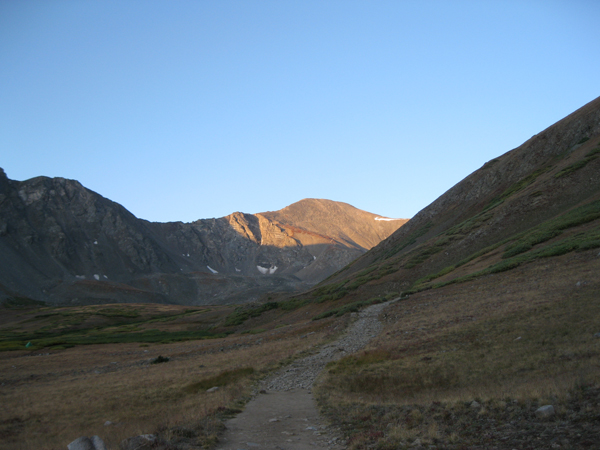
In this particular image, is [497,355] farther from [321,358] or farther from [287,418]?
[321,358]

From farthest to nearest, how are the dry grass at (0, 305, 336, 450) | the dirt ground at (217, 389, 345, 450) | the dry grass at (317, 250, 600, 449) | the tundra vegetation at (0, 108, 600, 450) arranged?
the dry grass at (0, 305, 336, 450) → the dry grass at (317, 250, 600, 449) → the dirt ground at (217, 389, 345, 450) → the tundra vegetation at (0, 108, 600, 450)

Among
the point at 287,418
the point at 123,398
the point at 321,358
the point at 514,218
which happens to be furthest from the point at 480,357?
the point at 514,218

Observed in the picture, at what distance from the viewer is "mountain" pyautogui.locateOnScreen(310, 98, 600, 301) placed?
37.0 metres

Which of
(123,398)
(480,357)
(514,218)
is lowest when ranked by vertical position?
(480,357)

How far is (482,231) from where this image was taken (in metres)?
55.5

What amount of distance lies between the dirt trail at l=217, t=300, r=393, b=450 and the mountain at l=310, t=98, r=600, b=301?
21.2m

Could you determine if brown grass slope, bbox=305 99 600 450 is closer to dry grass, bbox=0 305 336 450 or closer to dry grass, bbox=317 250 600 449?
dry grass, bbox=317 250 600 449

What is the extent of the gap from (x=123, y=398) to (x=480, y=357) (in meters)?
17.2

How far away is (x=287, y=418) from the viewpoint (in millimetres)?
12812

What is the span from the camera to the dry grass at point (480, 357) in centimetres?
1047

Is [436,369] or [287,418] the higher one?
[287,418]

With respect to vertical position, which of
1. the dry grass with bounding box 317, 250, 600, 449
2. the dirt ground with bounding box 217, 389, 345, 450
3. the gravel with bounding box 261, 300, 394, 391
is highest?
the dirt ground with bounding box 217, 389, 345, 450

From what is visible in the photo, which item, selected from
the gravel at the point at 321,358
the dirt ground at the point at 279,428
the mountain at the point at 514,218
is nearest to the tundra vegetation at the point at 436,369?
the mountain at the point at 514,218

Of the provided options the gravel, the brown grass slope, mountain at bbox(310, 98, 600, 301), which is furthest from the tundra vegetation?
the gravel
